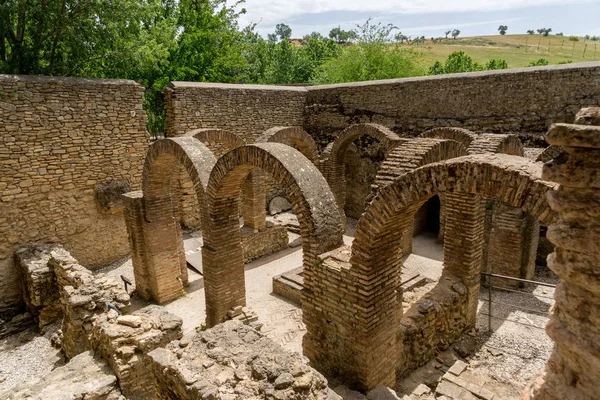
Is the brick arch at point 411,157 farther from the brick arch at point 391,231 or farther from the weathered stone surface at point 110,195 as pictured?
the weathered stone surface at point 110,195

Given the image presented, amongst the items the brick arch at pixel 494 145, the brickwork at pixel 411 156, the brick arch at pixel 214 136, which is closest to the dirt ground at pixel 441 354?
the brick arch at pixel 494 145

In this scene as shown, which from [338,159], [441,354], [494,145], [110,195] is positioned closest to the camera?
[441,354]

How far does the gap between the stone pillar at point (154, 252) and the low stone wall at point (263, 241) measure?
2369 millimetres

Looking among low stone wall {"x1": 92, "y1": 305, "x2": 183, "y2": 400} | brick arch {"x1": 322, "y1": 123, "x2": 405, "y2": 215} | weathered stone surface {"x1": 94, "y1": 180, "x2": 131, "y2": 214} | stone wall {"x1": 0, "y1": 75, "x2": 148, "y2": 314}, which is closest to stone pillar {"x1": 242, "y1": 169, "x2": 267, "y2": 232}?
brick arch {"x1": 322, "y1": 123, "x2": 405, "y2": 215}

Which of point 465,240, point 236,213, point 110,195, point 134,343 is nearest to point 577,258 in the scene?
point 465,240

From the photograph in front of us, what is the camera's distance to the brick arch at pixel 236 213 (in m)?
5.46

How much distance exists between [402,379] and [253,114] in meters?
10.8

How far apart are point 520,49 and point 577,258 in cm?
8419

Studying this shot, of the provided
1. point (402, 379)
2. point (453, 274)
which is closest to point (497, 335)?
point (453, 274)

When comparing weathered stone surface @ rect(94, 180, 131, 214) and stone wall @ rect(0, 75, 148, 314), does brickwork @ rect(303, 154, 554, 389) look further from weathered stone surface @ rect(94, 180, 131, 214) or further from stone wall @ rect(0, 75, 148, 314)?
stone wall @ rect(0, 75, 148, 314)

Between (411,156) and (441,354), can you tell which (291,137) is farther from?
(441,354)

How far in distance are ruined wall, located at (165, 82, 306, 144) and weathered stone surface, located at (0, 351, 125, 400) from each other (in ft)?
27.7

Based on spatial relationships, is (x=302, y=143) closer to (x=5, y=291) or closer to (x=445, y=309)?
(x=445, y=309)

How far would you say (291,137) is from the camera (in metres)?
12.4
